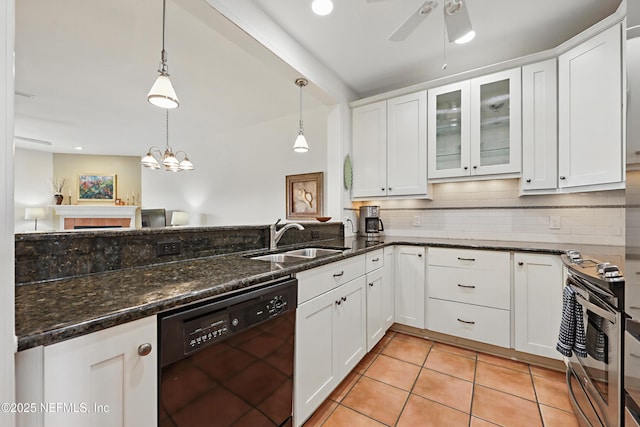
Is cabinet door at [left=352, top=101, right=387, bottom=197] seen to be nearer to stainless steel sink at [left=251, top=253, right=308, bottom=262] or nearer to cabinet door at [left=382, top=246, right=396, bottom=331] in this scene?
cabinet door at [left=382, top=246, right=396, bottom=331]

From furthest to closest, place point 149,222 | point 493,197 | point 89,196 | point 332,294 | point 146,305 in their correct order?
point 89,196
point 149,222
point 493,197
point 332,294
point 146,305

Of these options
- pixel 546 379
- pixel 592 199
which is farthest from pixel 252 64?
pixel 546 379

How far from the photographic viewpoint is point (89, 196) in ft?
21.5

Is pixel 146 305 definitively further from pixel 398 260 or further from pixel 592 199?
pixel 592 199

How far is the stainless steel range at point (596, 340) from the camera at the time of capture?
1.05 m

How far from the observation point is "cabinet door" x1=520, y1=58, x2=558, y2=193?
2.11 metres

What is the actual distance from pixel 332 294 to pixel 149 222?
5.61 meters

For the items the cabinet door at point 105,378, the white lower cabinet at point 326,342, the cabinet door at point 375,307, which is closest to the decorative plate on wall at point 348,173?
the cabinet door at point 375,307

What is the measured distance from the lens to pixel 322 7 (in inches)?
72.2

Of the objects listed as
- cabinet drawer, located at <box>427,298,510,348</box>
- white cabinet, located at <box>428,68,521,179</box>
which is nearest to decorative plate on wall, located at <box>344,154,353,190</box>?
white cabinet, located at <box>428,68,521,179</box>

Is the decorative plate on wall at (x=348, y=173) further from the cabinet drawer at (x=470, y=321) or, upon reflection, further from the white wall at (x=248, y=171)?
the cabinet drawer at (x=470, y=321)

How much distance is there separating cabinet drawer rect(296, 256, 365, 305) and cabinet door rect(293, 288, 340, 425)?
0.14ft

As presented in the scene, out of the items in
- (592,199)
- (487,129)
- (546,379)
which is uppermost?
(487,129)

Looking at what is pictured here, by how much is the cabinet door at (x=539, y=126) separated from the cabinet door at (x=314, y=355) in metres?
1.90
